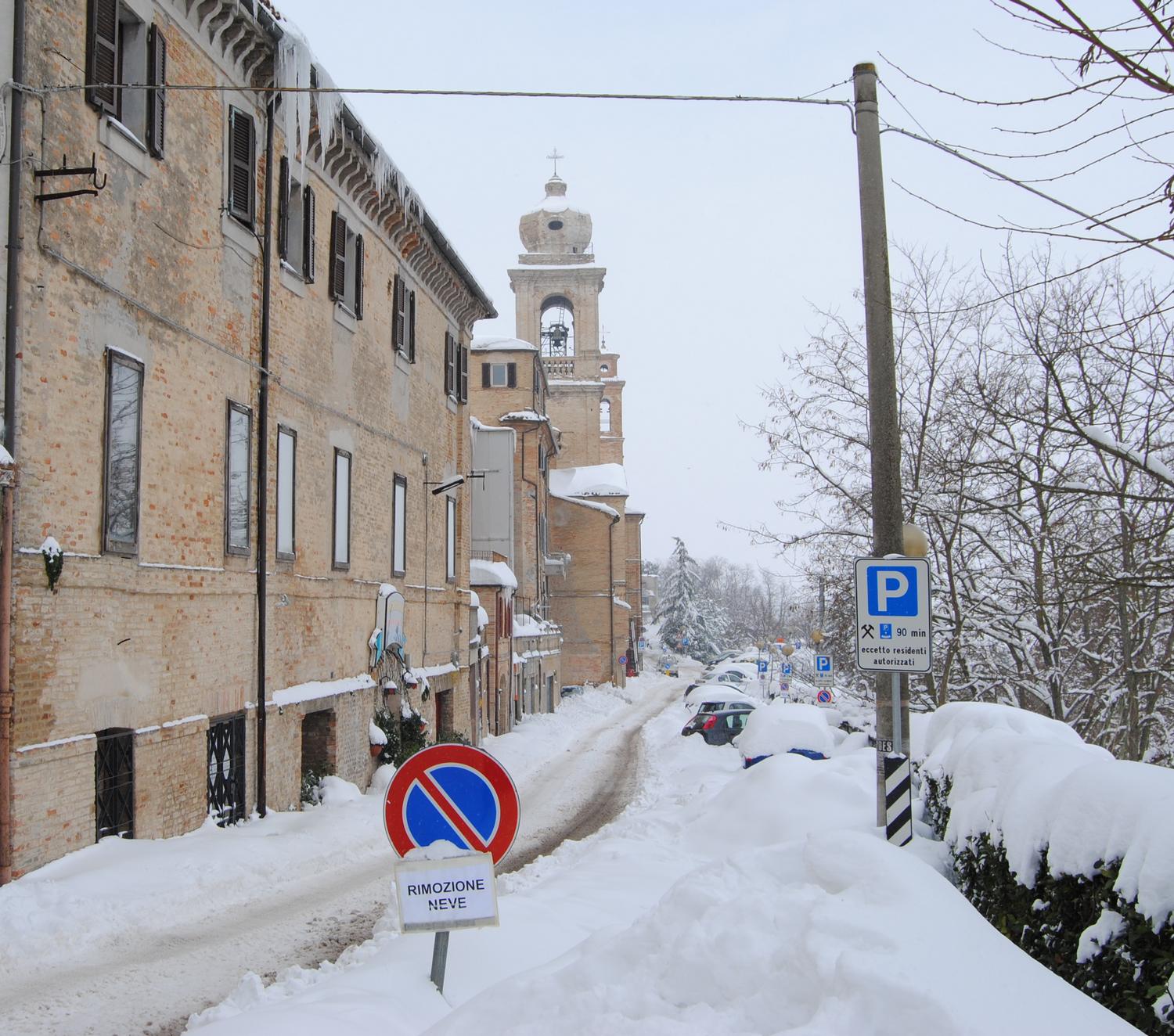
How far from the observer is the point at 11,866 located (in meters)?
9.18

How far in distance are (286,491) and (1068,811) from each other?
492 inches

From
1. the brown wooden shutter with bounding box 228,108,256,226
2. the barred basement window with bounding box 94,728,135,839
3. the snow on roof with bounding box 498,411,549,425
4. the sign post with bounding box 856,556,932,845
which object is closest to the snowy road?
the barred basement window with bounding box 94,728,135,839

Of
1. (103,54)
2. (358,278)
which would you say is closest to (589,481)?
(358,278)

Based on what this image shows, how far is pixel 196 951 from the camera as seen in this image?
28.2 ft

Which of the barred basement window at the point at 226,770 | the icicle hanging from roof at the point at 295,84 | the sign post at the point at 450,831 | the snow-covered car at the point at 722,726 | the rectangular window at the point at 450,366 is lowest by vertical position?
the snow-covered car at the point at 722,726

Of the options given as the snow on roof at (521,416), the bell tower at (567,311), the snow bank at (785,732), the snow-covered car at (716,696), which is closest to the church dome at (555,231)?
the bell tower at (567,311)

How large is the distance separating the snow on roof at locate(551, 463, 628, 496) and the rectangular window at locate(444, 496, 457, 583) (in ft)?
117

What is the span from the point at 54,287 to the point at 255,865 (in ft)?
20.1

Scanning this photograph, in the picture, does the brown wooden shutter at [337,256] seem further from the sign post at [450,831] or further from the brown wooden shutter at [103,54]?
the sign post at [450,831]

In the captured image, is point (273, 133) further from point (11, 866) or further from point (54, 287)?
point (11, 866)

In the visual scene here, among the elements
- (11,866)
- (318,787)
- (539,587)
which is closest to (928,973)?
(11,866)

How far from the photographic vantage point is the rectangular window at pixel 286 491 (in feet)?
50.4

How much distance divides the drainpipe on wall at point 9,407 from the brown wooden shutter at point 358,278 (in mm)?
8960

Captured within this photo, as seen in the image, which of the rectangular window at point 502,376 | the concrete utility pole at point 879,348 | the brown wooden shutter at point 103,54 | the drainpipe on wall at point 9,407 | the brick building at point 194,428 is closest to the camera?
the concrete utility pole at point 879,348
